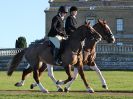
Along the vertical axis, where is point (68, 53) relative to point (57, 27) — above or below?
below

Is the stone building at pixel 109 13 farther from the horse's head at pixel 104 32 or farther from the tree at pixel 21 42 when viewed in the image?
the horse's head at pixel 104 32

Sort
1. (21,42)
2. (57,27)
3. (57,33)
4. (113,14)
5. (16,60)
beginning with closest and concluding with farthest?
(57,33) → (57,27) → (16,60) → (21,42) → (113,14)

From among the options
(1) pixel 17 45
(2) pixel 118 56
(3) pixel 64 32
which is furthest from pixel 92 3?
(3) pixel 64 32

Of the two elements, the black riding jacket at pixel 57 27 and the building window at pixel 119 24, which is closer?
the black riding jacket at pixel 57 27

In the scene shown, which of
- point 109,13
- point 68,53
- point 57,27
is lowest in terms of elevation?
point 109,13

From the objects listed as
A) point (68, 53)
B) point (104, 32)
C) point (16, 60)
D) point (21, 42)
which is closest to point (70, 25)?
point (104, 32)

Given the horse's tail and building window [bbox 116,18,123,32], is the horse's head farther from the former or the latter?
building window [bbox 116,18,123,32]

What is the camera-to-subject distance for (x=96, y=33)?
61.1 ft

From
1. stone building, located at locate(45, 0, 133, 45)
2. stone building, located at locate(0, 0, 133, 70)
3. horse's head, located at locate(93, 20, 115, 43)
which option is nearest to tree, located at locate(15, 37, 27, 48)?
stone building, located at locate(0, 0, 133, 70)

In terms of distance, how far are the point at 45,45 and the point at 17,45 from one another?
3849 cm

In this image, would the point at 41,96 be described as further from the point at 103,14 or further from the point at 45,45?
the point at 103,14

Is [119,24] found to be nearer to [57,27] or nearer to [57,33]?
[57,27]

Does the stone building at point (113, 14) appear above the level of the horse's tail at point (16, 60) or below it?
below

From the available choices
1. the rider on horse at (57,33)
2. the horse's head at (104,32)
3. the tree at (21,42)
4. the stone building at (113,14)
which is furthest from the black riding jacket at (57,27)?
the stone building at (113,14)
